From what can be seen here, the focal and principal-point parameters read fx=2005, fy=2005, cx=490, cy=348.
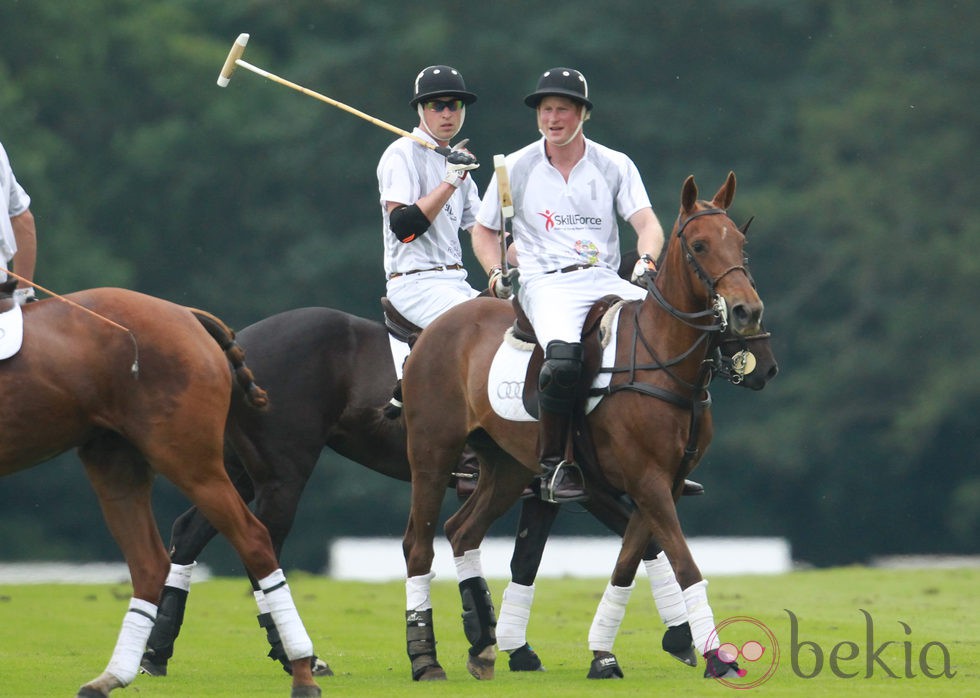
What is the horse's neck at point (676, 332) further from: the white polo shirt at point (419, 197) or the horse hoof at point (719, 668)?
the white polo shirt at point (419, 197)

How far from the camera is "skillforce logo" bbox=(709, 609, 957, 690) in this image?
909cm

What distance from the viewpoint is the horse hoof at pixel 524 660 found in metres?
10.1

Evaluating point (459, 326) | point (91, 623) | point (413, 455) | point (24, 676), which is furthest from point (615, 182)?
point (91, 623)

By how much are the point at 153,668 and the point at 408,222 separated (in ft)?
8.67

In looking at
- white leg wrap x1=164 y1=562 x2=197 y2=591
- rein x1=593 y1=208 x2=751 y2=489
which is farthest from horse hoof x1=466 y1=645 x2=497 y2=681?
white leg wrap x1=164 y1=562 x2=197 y2=591

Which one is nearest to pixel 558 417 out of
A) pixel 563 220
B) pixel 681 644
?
pixel 563 220

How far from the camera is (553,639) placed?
11.9 meters

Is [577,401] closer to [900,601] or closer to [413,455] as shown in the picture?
[413,455]

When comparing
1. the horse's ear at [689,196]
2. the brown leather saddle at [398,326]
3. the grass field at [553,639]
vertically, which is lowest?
the grass field at [553,639]

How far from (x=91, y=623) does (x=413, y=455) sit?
3.88 metres

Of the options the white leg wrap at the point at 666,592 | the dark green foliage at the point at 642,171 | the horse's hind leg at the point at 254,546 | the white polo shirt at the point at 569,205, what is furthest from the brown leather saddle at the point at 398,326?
the dark green foliage at the point at 642,171

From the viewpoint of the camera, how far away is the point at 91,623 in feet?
43.0

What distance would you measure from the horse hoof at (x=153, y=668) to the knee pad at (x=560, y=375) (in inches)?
98.1

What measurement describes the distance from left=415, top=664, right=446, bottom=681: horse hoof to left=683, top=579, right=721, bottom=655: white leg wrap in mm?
1462
